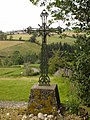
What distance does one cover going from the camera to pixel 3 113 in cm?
1016

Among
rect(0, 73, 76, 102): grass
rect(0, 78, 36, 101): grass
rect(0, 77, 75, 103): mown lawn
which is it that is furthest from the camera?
rect(0, 78, 36, 101): grass

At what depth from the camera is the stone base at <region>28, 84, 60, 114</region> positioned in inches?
382

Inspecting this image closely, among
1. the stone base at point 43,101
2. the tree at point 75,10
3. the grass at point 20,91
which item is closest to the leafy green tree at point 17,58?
the grass at point 20,91

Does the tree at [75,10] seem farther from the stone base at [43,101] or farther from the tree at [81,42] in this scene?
the stone base at [43,101]

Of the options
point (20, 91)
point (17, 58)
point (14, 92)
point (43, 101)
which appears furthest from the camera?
point (17, 58)

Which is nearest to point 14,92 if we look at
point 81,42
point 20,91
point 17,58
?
point 20,91

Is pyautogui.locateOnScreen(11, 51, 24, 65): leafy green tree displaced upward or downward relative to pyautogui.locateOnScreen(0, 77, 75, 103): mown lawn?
downward

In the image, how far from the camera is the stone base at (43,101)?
970 cm

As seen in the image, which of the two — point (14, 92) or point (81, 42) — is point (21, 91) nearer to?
point (14, 92)

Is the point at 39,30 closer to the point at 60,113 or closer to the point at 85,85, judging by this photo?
the point at 60,113

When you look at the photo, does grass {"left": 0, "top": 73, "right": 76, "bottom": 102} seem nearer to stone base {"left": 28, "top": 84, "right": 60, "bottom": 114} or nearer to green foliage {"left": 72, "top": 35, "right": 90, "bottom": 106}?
stone base {"left": 28, "top": 84, "right": 60, "bottom": 114}

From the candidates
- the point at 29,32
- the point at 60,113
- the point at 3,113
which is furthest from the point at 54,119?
the point at 29,32

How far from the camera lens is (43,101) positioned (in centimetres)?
975

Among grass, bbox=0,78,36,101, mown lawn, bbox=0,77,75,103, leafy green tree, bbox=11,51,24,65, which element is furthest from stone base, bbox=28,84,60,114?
leafy green tree, bbox=11,51,24,65
